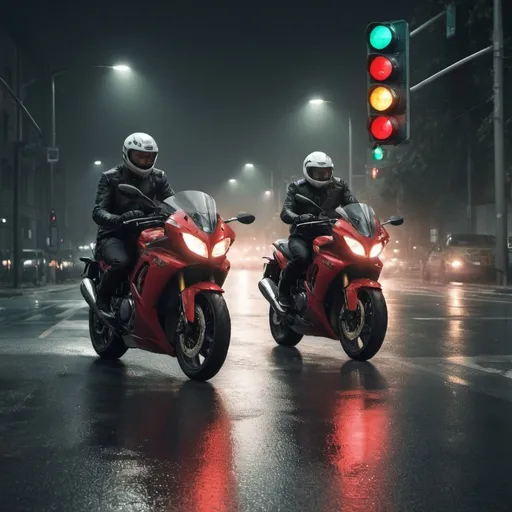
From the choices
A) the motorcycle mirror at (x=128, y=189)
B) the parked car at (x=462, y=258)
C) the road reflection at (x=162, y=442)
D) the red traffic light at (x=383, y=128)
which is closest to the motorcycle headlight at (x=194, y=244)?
the motorcycle mirror at (x=128, y=189)

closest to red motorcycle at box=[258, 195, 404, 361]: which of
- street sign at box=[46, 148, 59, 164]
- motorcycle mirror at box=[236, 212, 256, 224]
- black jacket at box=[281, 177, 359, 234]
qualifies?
black jacket at box=[281, 177, 359, 234]

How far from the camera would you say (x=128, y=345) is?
8625 millimetres

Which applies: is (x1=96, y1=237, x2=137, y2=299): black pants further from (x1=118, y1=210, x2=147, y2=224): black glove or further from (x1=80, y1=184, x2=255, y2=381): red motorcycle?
(x1=118, y1=210, x2=147, y2=224): black glove

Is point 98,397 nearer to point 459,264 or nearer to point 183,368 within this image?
Answer: point 183,368

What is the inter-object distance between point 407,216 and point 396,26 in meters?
37.2

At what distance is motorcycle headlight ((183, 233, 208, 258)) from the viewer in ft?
25.0

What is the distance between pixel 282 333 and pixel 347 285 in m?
1.81

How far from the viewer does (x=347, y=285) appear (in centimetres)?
916

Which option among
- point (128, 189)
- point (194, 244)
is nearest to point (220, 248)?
point (194, 244)

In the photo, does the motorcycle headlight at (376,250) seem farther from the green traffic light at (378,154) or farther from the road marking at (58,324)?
the green traffic light at (378,154)

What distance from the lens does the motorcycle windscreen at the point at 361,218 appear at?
9156 mm

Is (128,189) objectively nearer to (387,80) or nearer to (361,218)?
(361,218)

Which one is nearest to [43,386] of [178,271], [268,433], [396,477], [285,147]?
[178,271]

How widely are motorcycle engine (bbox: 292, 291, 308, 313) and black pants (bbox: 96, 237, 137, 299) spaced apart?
200 centimetres
